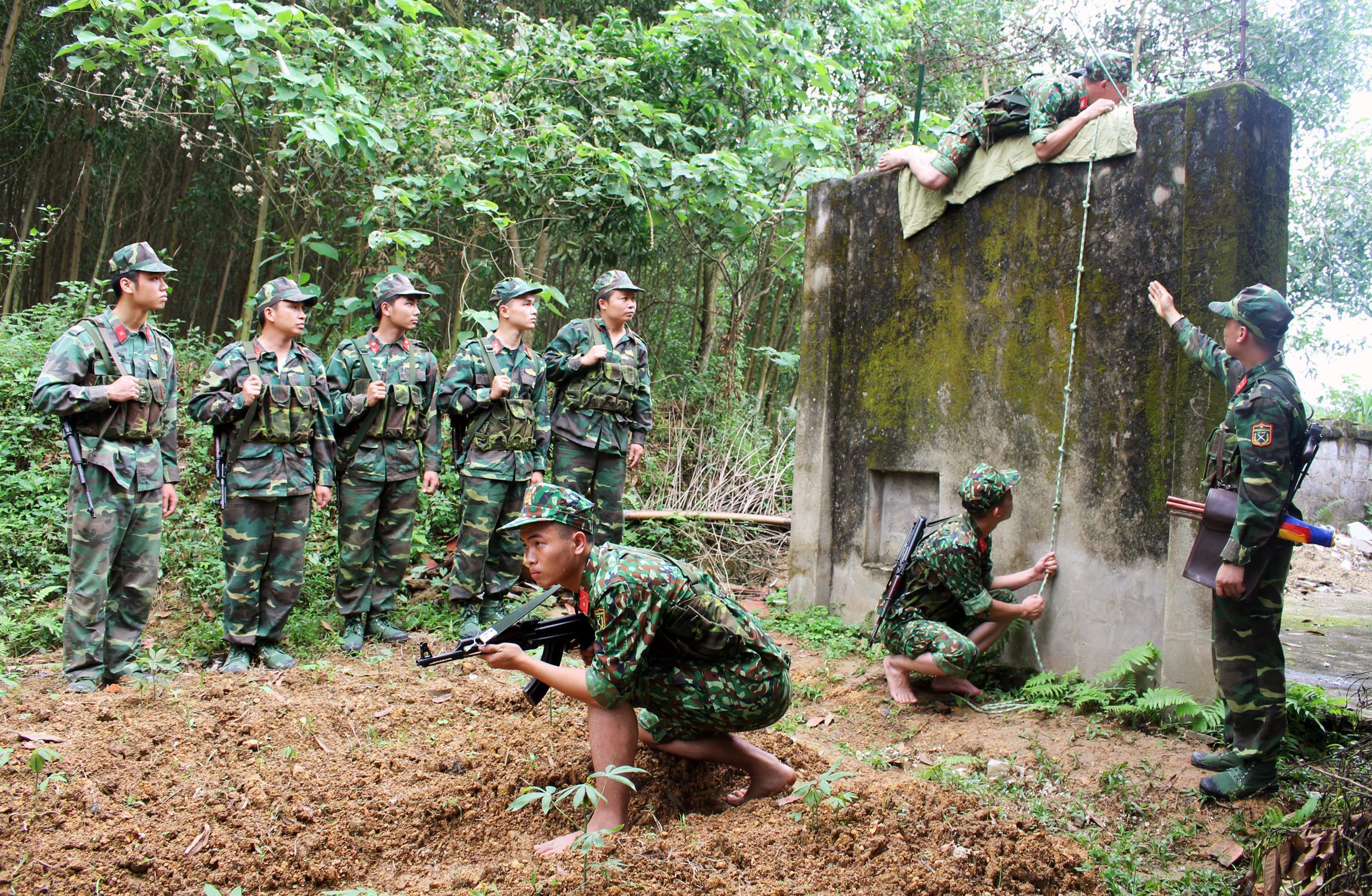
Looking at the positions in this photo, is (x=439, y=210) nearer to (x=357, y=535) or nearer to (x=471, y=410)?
(x=471, y=410)

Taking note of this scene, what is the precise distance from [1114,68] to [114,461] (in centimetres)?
555

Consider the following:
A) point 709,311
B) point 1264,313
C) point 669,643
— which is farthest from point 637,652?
point 709,311

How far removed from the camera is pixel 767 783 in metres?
3.24

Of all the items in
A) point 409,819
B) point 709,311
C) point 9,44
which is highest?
point 9,44

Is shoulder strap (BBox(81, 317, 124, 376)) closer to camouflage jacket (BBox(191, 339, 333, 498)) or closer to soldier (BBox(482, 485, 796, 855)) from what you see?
camouflage jacket (BBox(191, 339, 333, 498))

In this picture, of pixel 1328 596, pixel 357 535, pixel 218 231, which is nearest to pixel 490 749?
pixel 357 535

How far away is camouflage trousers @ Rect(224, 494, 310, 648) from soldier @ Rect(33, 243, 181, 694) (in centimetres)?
37

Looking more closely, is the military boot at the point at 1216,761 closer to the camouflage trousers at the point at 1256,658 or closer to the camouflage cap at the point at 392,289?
the camouflage trousers at the point at 1256,658

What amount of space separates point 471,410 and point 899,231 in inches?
117

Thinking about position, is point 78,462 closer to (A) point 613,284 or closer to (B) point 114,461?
(B) point 114,461

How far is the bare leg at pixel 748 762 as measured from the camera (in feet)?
10.6

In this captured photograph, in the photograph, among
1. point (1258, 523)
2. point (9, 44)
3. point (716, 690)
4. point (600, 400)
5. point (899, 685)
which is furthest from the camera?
point (9, 44)

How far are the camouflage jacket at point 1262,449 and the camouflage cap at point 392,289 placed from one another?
4.35 meters

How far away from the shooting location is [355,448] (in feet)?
17.6
